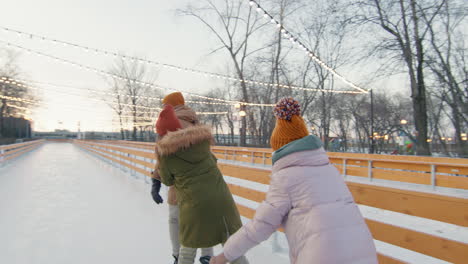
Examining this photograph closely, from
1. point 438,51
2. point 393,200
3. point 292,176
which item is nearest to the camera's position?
point 292,176

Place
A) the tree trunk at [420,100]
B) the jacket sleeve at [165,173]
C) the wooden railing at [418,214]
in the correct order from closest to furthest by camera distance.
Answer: the wooden railing at [418,214]
the jacket sleeve at [165,173]
the tree trunk at [420,100]

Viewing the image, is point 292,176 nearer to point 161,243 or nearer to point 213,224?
point 213,224

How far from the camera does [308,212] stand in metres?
1.25

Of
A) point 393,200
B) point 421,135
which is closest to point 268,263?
point 393,200

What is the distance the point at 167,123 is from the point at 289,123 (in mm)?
1077

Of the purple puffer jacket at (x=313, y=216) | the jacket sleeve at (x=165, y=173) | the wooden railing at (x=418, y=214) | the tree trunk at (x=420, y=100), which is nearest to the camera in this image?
the purple puffer jacket at (x=313, y=216)

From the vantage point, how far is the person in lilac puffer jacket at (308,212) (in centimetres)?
123

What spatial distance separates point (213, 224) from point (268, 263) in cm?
117

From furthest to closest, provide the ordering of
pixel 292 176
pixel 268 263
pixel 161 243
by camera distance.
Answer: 1. pixel 161 243
2. pixel 268 263
3. pixel 292 176

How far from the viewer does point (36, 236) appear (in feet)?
12.6

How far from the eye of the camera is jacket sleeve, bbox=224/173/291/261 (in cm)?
130

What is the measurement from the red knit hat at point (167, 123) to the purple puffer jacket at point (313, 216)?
1.06 metres

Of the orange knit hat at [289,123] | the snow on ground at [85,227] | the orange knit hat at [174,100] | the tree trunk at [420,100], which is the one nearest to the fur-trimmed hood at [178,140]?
the orange knit hat at [174,100]

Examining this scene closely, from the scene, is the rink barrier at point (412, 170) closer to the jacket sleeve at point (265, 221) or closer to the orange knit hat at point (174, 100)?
Result: the orange knit hat at point (174, 100)
